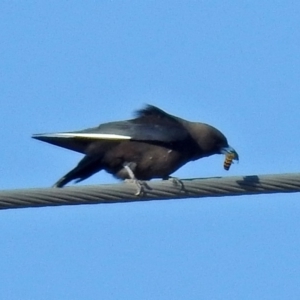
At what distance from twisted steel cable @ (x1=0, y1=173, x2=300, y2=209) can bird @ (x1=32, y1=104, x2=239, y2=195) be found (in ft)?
6.50

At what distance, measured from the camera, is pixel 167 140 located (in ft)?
A: 33.9

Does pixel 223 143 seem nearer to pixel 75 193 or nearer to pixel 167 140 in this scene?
pixel 167 140

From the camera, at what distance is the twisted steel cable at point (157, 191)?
7.40 m

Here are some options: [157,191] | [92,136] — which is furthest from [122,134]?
[157,191]

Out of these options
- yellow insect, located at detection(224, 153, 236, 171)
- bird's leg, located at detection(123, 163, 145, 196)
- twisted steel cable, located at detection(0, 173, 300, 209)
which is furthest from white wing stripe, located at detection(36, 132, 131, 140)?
twisted steel cable, located at detection(0, 173, 300, 209)

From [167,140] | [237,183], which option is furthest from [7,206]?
[167,140]

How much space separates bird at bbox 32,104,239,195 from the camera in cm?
1002

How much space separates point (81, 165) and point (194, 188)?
2459mm

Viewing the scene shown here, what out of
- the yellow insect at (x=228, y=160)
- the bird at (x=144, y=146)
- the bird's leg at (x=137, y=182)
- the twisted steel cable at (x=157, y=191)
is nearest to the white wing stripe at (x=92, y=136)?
the bird at (x=144, y=146)

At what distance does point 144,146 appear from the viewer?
10258 mm

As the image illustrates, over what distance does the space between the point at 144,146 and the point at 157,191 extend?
2.36 metres

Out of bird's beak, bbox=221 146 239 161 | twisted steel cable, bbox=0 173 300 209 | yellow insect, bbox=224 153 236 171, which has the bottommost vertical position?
twisted steel cable, bbox=0 173 300 209

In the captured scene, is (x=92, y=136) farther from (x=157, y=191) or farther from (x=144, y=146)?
(x=157, y=191)

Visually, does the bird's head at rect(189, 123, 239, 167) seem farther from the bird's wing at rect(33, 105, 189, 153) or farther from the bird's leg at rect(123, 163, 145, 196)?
the bird's leg at rect(123, 163, 145, 196)
